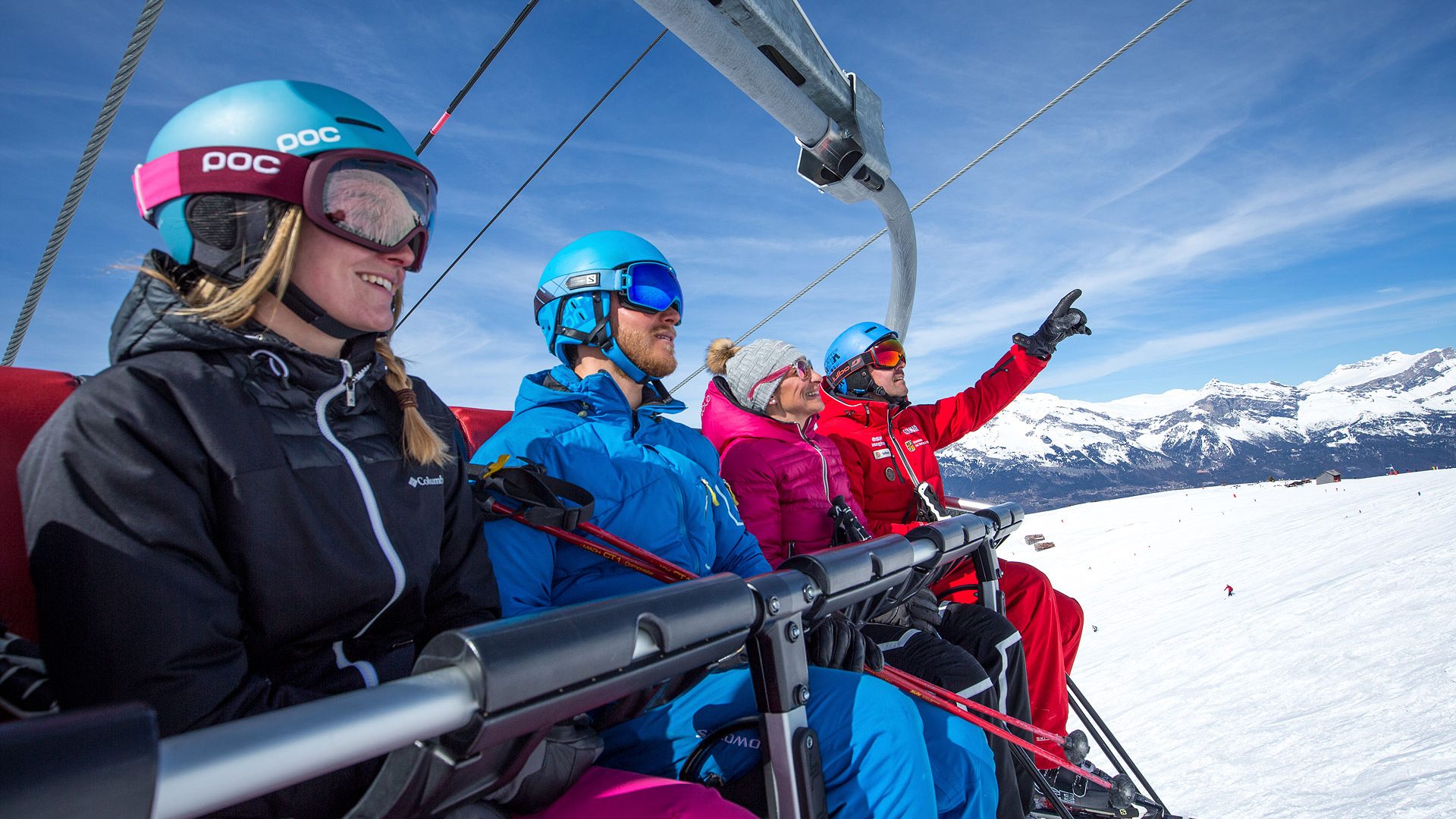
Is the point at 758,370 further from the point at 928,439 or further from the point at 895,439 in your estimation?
the point at 928,439

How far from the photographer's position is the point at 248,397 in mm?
1484

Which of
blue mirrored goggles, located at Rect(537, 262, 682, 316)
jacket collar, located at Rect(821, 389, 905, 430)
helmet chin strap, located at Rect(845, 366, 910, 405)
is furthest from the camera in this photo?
helmet chin strap, located at Rect(845, 366, 910, 405)

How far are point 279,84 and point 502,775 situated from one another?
5.30ft

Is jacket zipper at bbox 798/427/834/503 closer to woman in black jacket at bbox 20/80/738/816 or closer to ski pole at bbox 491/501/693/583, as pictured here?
ski pole at bbox 491/501/693/583

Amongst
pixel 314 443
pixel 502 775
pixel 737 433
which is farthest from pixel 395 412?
pixel 737 433

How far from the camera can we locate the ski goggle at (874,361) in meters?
5.46

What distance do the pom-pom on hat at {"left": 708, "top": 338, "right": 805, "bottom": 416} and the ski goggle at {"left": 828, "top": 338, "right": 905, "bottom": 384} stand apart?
1.18m

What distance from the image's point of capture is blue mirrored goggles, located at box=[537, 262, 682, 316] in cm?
288

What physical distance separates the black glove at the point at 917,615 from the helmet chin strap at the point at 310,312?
8.26 ft

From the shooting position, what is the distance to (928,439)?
5762 mm

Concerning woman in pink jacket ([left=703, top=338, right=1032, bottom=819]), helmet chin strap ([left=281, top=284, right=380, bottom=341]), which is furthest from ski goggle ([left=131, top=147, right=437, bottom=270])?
woman in pink jacket ([left=703, top=338, right=1032, bottom=819])

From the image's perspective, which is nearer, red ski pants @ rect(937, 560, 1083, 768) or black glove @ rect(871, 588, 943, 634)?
black glove @ rect(871, 588, 943, 634)

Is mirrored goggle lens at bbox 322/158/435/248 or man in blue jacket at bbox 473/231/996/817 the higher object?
mirrored goggle lens at bbox 322/158/435/248

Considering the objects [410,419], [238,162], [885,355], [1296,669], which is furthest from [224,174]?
[1296,669]
